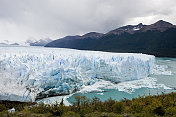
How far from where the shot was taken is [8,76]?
610 centimetres

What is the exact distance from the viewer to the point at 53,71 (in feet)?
24.5

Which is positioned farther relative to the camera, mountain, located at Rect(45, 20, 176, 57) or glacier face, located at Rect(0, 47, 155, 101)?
mountain, located at Rect(45, 20, 176, 57)

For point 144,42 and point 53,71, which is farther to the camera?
point 144,42

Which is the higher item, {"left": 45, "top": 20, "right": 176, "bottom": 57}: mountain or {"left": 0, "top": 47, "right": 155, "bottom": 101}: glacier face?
{"left": 45, "top": 20, "right": 176, "bottom": 57}: mountain

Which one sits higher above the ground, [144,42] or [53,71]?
[144,42]

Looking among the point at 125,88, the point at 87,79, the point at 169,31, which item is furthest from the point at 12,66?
the point at 169,31

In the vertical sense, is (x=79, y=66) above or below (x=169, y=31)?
below

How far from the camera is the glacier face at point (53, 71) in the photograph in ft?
20.2

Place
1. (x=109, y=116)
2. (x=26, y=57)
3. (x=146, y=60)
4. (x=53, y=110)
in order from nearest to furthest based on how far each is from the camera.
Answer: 1. (x=109, y=116)
2. (x=53, y=110)
3. (x=26, y=57)
4. (x=146, y=60)

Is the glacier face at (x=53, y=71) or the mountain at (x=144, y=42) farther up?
the mountain at (x=144, y=42)

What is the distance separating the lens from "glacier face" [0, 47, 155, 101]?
6.15 metres

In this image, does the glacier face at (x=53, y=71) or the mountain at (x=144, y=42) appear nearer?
the glacier face at (x=53, y=71)

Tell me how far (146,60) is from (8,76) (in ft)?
37.2

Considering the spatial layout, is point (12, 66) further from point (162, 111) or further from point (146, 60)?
point (146, 60)
